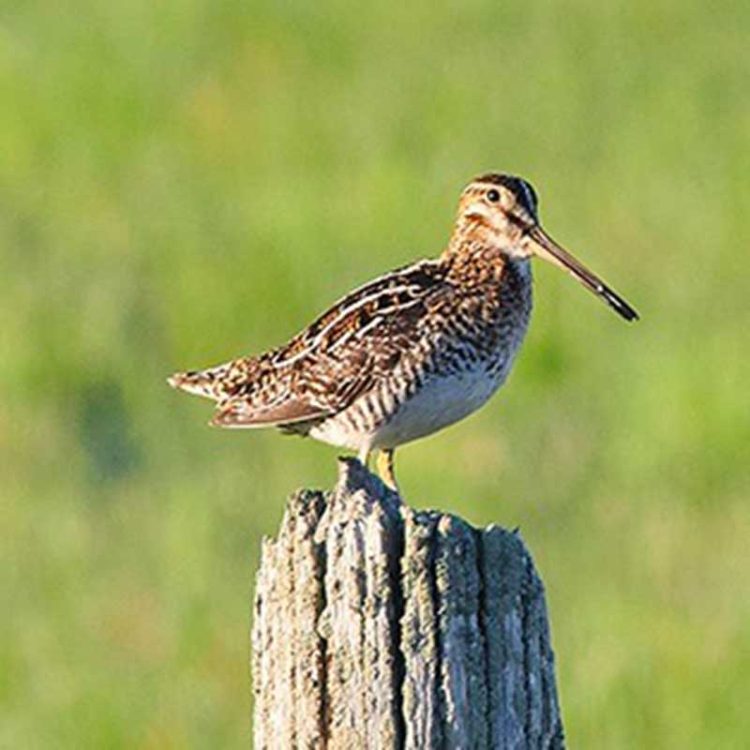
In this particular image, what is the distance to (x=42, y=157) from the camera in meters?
15.0

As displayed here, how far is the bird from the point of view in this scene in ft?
21.4

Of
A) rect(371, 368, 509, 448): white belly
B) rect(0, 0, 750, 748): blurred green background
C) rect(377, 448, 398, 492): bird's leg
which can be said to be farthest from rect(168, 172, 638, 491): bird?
rect(0, 0, 750, 748): blurred green background

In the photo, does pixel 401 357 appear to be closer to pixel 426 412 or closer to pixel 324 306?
pixel 426 412

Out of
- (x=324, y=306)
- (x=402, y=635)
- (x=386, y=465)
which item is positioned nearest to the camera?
(x=402, y=635)

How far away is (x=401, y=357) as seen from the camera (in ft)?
21.6


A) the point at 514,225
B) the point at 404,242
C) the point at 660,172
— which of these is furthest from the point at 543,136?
the point at 514,225

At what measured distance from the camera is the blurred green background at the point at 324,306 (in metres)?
9.22

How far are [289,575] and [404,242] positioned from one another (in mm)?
9157

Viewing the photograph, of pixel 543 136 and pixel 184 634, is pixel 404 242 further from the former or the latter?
pixel 184 634

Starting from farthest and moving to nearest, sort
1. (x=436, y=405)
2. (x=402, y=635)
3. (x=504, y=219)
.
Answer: (x=504, y=219) < (x=436, y=405) < (x=402, y=635)

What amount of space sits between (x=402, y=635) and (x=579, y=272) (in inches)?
94.9

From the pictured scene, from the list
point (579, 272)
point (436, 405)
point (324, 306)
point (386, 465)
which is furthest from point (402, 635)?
point (324, 306)

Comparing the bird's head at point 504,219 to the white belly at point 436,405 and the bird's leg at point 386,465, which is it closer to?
the white belly at point 436,405

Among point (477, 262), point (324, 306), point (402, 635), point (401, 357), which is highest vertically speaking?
point (324, 306)
